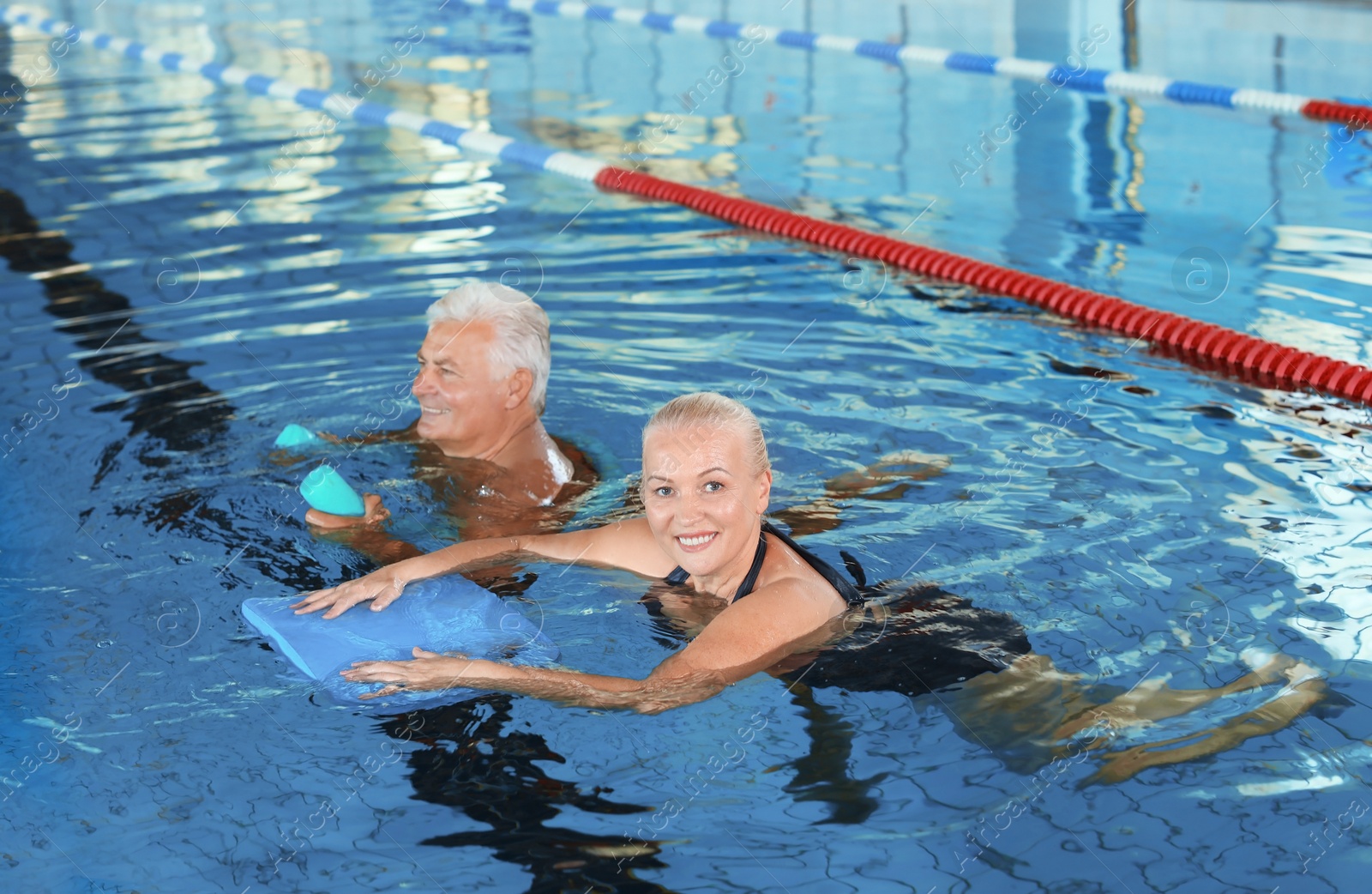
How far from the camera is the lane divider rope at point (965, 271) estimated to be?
4.63m

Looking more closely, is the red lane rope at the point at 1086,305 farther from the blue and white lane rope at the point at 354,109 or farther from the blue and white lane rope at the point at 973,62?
the blue and white lane rope at the point at 973,62

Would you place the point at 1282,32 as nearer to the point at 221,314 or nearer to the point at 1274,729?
the point at 221,314

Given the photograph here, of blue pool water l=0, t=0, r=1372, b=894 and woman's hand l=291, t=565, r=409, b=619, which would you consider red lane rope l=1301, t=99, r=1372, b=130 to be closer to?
blue pool water l=0, t=0, r=1372, b=894

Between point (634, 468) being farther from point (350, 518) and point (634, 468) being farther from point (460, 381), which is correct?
point (350, 518)

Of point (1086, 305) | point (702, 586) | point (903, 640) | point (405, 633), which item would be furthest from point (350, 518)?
point (1086, 305)

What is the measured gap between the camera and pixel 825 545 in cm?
338

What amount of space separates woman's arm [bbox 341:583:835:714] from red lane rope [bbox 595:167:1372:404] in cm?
270

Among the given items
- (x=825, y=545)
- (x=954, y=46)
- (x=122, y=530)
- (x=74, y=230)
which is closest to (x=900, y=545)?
(x=825, y=545)

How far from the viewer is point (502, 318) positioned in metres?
3.64

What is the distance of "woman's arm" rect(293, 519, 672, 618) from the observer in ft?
9.57

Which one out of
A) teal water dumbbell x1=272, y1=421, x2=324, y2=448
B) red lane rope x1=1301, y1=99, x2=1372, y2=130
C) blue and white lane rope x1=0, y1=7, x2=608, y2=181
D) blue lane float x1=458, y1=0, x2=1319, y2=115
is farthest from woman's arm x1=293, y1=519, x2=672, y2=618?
blue lane float x1=458, y1=0, x2=1319, y2=115

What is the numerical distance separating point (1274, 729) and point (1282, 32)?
10.4 metres

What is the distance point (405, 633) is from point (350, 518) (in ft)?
2.47

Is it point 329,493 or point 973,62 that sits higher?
point 973,62
